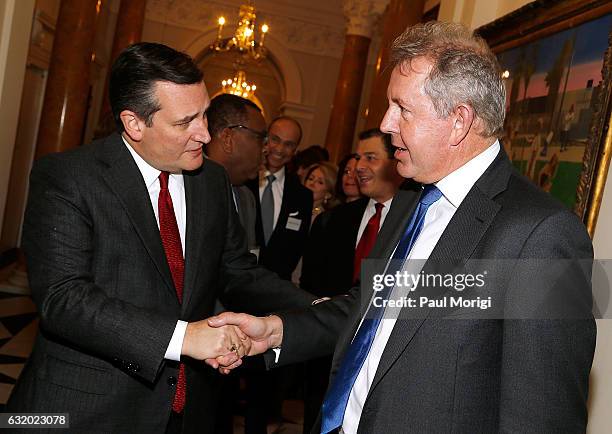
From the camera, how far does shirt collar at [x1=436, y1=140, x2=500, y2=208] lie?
2006 millimetres

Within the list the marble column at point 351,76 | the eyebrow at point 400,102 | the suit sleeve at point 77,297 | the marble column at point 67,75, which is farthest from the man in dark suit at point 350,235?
the marble column at point 351,76

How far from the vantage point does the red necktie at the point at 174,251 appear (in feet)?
8.09

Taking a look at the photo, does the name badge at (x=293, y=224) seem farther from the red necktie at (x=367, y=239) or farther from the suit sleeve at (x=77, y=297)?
the suit sleeve at (x=77, y=297)

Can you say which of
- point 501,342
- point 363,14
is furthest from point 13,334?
point 363,14

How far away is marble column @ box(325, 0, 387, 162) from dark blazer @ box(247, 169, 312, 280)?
7.53 meters

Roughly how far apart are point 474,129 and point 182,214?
1147 millimetres

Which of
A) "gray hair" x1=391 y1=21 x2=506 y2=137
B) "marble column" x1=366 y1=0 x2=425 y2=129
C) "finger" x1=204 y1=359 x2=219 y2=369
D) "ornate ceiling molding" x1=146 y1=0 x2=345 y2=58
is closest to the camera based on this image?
"gray hair" x1=391 y1=21 x2=506 y2=137

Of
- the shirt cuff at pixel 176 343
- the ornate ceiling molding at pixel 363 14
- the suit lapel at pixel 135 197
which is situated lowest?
the shirt cuff at pixel 176 343

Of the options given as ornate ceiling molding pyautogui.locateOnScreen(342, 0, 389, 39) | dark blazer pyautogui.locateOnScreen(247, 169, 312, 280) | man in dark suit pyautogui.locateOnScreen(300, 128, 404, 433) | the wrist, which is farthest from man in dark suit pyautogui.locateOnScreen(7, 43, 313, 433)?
ornate ceiling molding pyautogui.locateOnScreen(342, 0, 389, 39)

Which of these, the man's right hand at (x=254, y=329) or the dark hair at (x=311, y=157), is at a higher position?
the dark hair at (x=311, y=157)

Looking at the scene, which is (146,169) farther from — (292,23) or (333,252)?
(292,23)

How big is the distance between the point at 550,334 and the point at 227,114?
2.87 m

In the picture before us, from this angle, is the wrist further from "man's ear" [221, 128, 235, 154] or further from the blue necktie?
"man's ear" [221, 128, 235, 154]

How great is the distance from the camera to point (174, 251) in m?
2.48
